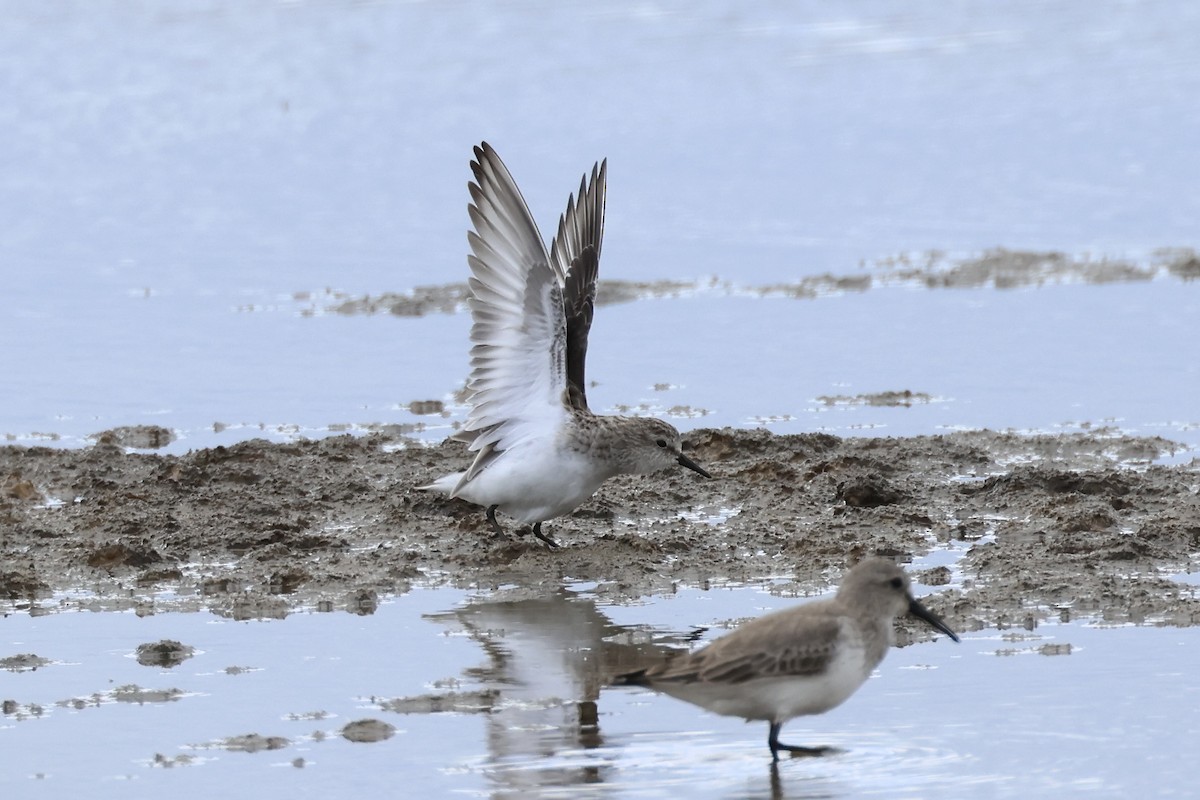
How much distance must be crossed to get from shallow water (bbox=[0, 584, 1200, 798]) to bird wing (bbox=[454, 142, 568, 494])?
1.64m

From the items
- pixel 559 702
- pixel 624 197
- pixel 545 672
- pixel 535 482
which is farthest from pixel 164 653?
pixel 624 197

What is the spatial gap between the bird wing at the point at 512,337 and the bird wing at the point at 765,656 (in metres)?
3.25

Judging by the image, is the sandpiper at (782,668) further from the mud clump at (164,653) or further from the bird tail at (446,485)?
the bird tail at (446,485)

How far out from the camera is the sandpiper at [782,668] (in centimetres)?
611

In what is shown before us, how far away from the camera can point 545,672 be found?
724cm

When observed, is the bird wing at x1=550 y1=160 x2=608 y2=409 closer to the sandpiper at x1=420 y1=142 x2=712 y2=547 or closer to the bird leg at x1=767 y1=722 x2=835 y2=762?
the sandpiper at x1=420 y1=142 x2=712 y2=547

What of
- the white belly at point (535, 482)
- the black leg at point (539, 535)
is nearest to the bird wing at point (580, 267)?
the white belly at point (535, 482)

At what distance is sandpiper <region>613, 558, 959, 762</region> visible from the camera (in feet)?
20.0

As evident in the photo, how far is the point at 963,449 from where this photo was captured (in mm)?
10227

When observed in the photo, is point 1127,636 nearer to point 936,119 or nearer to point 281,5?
point 936,119

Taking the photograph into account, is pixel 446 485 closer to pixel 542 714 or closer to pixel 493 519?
pixel 493 519

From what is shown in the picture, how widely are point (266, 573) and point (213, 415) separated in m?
3.28

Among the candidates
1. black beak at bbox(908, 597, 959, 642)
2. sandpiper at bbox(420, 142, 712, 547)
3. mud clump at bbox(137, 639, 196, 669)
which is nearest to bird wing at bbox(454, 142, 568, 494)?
sandpiper at bbox(420, 142, 712, 547)

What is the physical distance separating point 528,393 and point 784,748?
3.50 m
